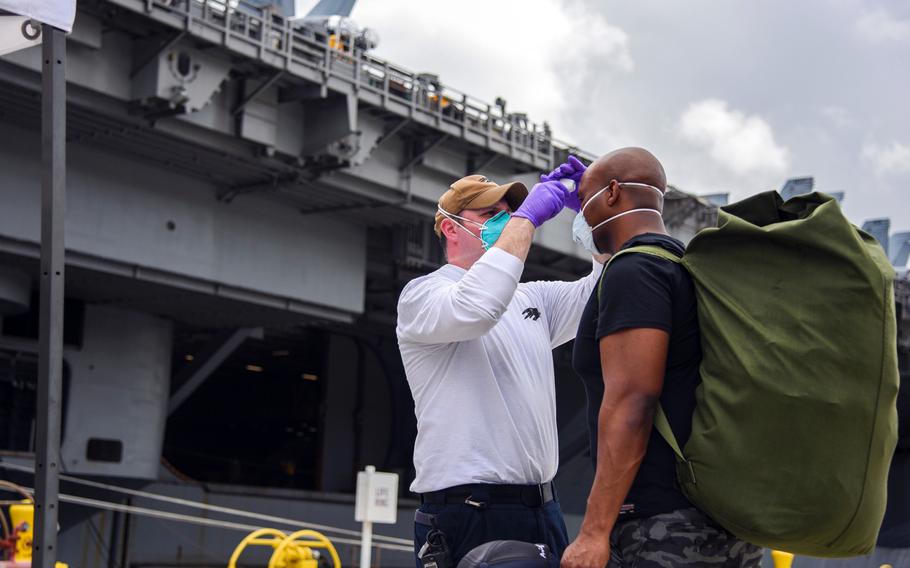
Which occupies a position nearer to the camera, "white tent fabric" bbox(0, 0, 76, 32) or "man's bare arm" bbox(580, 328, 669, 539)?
"man's bare arm" bbox(580, 328, 669, 539)

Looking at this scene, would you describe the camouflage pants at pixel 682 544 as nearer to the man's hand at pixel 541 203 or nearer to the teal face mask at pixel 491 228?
the man's hand at pixel 541 203

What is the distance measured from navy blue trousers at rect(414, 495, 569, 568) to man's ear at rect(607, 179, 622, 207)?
1.13 metres

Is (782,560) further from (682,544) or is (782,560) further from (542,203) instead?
(682,544)

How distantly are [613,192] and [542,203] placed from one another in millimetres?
430

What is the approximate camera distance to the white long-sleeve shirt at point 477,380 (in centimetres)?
368

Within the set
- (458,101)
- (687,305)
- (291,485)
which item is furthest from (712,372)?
(291,485)

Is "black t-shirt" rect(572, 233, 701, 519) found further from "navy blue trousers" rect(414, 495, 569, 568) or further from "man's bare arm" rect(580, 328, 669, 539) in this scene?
"navy blue trousers" rect(414, 495, 569, 568)

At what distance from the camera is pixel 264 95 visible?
61.6ft

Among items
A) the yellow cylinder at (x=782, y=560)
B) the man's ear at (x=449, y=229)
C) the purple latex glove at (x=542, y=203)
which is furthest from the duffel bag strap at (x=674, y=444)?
the yellow cylinder at (x=782, y=560)

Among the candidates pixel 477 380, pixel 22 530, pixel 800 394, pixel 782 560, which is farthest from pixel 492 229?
pixel 22 530

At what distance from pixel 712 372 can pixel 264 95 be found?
54.8ft

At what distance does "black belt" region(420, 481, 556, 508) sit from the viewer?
144 inches

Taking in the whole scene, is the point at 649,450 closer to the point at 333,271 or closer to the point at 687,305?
the point at 687,305

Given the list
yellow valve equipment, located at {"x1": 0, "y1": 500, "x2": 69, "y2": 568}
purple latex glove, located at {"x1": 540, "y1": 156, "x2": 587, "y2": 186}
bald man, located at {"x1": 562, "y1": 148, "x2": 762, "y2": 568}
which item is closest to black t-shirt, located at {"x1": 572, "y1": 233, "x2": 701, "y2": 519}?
bald man, located at {"x1": 562, "y1": 148, "x2": 762, "y2": 568}
